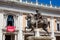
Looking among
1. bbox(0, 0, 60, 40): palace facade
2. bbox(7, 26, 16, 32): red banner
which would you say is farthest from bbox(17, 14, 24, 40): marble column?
bbox(7, 26, 16, 32): red banner

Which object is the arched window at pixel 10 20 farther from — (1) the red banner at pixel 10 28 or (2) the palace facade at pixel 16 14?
(1) the red banner at pixel 10 28

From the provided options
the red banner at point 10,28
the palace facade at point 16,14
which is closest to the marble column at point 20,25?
the palace facade at point 16,14

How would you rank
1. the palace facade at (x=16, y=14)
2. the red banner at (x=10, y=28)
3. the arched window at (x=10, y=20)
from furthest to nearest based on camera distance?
1. the arched window at (x=10, y=20)
2. the red banner at (x=10, y=28)
3. the palace facade at (x=16, y=14)

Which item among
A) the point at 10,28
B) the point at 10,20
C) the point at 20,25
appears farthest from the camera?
the point at 10,20

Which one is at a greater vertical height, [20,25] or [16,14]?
[16,14]

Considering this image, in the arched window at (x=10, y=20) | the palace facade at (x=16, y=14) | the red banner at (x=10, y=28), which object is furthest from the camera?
the arched window at (x=10, y=20)

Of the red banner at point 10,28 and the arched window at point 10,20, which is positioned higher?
the arched window at point 10,20

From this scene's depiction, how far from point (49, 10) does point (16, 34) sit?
6724mm

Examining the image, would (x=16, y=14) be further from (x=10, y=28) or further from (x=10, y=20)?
(x=10, y=28)

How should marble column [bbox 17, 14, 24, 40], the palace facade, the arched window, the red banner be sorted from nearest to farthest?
the palace facade, the red banner, marble column [bbox 17, 14, 24, 40], the arched window

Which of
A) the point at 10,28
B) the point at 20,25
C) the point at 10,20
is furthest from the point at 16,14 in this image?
the point at 10,28

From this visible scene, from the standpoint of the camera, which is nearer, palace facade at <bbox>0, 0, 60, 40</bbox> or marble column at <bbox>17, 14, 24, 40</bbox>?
palace facade at <bbox>0, 0, 60, 40</bbox>

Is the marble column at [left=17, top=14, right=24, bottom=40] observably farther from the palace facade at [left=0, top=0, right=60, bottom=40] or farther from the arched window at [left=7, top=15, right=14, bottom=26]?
the arched window at [left=7, top=15, right=14, bottom=26]

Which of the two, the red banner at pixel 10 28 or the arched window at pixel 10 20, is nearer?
the red banner at pixel 10 28
